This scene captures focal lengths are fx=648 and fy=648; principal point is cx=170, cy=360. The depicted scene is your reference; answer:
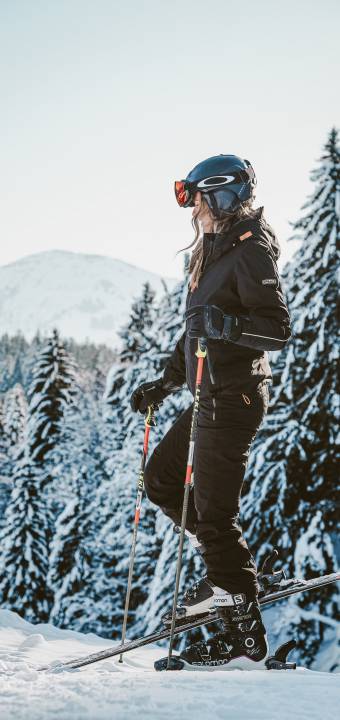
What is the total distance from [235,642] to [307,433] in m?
9.73

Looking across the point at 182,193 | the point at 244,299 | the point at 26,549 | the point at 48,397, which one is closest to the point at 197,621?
the point at 244,299

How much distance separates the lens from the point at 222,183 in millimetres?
4250

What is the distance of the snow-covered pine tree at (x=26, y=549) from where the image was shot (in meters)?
28.2

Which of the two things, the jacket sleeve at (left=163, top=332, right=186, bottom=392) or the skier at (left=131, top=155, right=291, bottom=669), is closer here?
the skier at (left=131, top=155, right=291, bottom=669)

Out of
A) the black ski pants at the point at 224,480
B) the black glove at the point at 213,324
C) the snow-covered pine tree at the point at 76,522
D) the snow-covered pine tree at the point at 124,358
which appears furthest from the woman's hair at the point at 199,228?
the snow-covered pine tree at the point at 76,522

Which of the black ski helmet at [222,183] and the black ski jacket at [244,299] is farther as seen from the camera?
the black ski helmet at [222,183]

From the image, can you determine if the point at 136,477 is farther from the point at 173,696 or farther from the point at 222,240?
the point at 173,696

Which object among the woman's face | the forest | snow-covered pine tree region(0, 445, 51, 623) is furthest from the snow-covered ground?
snow-covered pine tree region(0, 445, 51, 623)

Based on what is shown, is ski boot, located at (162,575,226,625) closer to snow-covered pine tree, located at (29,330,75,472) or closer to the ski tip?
the ski tip

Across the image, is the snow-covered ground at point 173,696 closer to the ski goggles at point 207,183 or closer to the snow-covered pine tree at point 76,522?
the ski goggles at point 207,183

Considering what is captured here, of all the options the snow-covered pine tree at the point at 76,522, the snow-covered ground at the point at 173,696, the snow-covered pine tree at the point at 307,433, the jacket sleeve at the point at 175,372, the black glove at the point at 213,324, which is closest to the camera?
the snow-covered ground at the point at 173,696

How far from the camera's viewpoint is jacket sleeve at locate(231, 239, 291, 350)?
155 inches

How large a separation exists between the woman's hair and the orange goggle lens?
5.0 inches

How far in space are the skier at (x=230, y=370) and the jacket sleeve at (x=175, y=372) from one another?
751mm
